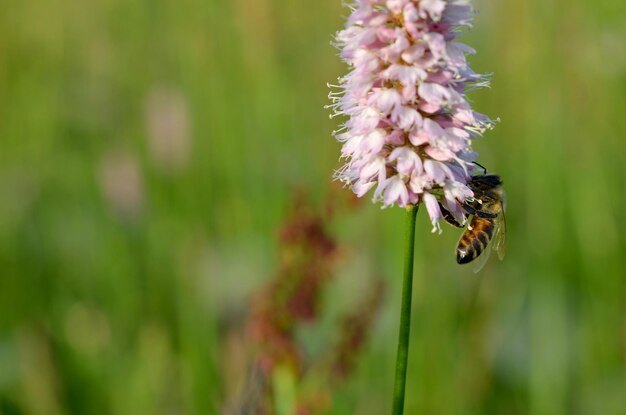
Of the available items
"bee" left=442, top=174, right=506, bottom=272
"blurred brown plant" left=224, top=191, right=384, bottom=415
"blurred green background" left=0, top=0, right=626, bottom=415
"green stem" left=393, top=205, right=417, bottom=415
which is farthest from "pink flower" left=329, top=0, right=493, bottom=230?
"blurred green background" left=0, top=0, right=626, bottom=415

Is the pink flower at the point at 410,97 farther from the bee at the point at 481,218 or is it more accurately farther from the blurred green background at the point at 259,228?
the blurred green background at the point at 259,228

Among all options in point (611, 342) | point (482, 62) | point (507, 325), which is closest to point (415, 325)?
point (507, 325)

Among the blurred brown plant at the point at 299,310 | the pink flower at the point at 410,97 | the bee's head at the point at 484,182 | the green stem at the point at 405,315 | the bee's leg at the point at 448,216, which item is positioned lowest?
the blurred brown plant at the point at 299,310

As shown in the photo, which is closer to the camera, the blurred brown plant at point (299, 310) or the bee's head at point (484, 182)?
the bee's head at point (484, 182)

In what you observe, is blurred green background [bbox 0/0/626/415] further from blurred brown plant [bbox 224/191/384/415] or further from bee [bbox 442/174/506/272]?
bee [bbox 442/174/506/272]

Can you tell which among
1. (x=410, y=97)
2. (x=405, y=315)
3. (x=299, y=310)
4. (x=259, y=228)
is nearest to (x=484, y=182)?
(x=410, y=97)

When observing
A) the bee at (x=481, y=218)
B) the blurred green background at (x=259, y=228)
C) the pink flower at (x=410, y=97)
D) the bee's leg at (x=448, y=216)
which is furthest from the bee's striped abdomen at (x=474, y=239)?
Answer: the blurred green background at (x=259, y=228)
